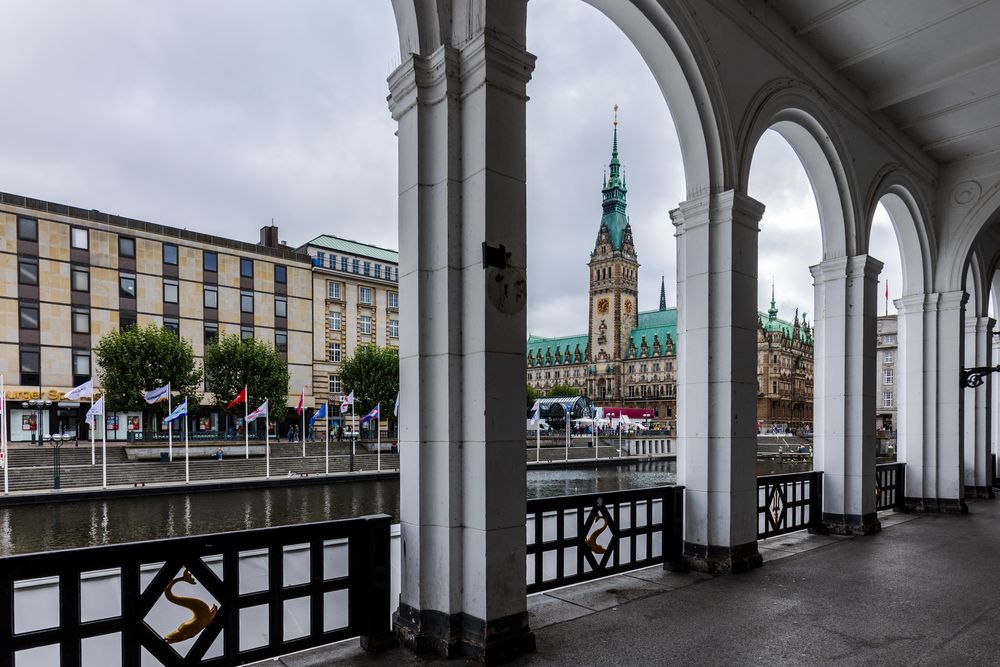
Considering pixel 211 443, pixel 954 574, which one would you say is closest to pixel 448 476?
pixel 954 574

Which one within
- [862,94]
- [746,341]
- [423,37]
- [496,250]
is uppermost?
[862,94]

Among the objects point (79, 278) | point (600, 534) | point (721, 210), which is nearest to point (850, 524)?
point (600, 534)

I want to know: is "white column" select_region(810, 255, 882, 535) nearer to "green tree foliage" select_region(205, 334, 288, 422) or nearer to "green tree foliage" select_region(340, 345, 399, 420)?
"green tree foliage" select_region(205, 334, 288, 422)

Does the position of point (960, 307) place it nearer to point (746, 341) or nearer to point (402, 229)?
point (746, 341)

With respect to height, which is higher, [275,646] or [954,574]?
[275,646]

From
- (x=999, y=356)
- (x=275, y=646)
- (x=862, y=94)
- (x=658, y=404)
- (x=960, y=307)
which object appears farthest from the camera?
(x=658, y=404)

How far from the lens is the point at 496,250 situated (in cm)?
415

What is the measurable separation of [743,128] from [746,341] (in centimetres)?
241

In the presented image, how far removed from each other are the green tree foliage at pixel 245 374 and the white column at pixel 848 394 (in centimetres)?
3958

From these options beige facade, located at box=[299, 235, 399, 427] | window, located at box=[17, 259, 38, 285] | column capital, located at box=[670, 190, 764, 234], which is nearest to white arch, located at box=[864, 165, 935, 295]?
column capital, located at box=[670, 190, 764, 234]

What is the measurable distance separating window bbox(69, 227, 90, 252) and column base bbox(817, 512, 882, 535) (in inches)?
1881

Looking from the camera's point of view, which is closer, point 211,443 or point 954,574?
point 954,574

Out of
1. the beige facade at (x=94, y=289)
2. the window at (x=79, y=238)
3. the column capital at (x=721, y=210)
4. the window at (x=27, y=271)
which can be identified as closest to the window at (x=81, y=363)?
the beige facade at (x=94, y=289)

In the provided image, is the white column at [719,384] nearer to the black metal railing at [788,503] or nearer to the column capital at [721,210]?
the column capital at [721,210]
